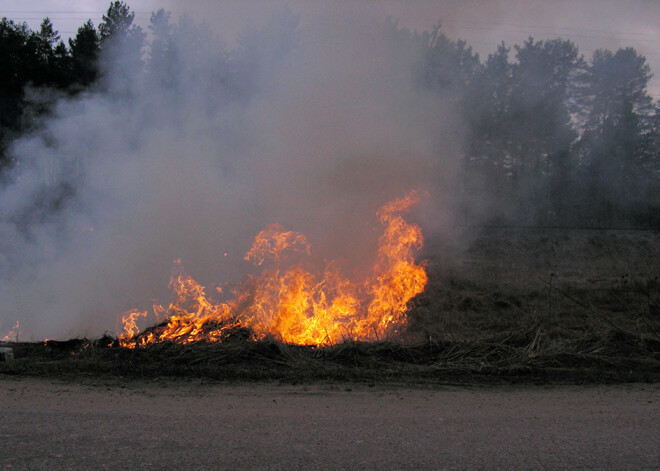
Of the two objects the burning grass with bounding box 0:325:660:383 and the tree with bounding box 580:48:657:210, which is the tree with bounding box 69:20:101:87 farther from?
the tree with bounding box 580:48:657:210

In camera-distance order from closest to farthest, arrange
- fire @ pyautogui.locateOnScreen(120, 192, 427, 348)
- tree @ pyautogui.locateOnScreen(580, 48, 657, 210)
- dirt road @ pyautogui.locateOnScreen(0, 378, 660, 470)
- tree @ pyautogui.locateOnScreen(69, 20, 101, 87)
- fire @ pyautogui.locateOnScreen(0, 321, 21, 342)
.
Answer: dirt road @ pyautogui.locateOnScreen(0, 378, 660, 470) → fire @ pyautogui.locateOnScreen(120, 192, 427, 348) → fire @ pyautogui.locateOnScreen(0, 321, 21, 342) → tree @ pyautogui.locateOnScreen(69, 20, 101, 87) → tree @ pyautogui.locateOnScreen(580, 48, 657, 210)

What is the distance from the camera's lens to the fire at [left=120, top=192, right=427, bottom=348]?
7844 millimetres

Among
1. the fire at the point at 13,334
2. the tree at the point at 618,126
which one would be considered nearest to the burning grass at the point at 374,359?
Answer: the fire at the point at 13,334

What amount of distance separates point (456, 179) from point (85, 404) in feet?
32.6

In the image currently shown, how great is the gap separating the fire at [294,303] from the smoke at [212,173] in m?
0.42

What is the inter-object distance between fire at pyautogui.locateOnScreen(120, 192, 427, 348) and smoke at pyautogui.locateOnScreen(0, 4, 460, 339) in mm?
421

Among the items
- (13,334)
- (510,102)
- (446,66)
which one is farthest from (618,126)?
(13,334)

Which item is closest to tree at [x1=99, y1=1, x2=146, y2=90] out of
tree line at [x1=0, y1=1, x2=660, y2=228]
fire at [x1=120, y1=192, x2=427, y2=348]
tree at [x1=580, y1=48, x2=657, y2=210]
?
tree line at [x1=0, y1=1, x2=660, y2=228]

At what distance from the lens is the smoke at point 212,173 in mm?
9477

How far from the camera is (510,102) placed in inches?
490

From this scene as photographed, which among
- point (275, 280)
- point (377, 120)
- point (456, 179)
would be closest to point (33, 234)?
point (275, 280)

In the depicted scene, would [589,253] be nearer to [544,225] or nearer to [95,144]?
[544,225]

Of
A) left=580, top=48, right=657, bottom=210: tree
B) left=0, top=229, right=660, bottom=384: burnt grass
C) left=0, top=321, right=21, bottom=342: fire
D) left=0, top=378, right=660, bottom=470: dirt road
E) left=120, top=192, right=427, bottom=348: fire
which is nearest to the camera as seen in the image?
left=0, top=378, right=660, bottom=470: dirt road

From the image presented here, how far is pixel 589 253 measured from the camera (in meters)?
19.6
